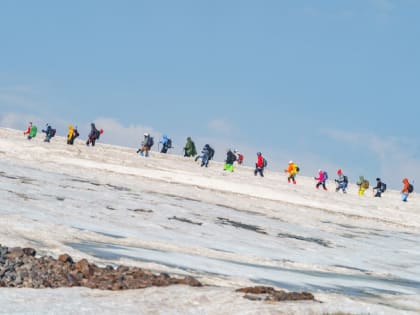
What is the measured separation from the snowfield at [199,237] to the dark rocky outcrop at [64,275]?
1.73 ft

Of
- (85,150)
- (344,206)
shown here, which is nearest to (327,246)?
(344,206)

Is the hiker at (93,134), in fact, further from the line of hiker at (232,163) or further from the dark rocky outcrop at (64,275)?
the dark rocky outcrop at (64,275)

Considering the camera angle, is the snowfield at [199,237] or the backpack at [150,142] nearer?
the snowfield at [199,237]

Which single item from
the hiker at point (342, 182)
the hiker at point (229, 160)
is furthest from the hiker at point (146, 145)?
the hiker at point (342, 182)

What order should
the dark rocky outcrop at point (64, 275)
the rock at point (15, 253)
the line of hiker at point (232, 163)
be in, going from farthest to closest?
the line of hiker at point (232, 163)
the rock at point (15, 253)
the dark rocky outcrop at point (64, 275)

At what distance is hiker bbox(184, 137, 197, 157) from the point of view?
64.4m

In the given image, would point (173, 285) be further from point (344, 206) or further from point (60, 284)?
point (344, 206)

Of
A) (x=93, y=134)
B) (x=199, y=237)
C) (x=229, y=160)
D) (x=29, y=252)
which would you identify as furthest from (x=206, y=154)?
(x=29, y=252)

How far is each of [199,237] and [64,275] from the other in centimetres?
985

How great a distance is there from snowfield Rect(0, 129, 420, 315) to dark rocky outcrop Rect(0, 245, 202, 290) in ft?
1.73

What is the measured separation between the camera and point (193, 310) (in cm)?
988

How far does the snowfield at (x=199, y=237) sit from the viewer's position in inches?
409

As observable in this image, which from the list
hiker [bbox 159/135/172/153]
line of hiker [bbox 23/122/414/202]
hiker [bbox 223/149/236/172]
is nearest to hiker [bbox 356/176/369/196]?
line of hiker [bbox 23/122/414/202]

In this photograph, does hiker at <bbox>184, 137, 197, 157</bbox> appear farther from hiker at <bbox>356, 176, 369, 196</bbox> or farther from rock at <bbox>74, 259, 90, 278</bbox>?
rock at <bbox>74, 259, 90, 278</bbox>
